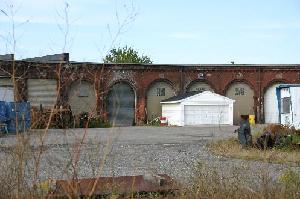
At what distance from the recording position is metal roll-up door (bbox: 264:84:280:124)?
38.8 m

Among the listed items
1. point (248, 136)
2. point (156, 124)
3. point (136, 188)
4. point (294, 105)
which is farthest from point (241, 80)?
point (136, 188)

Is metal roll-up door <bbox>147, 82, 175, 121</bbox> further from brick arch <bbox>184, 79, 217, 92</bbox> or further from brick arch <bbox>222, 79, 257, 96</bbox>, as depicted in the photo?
brick arch <bbox>222, 79, 257, 96</bbox>

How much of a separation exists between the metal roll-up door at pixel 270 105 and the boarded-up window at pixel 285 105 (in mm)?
17751

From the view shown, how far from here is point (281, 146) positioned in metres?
12.5

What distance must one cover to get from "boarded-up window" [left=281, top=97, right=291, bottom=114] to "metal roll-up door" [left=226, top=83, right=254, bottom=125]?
17.1 metres

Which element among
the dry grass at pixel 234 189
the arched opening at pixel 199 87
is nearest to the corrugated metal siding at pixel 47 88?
the dry grass at pixel 234 189

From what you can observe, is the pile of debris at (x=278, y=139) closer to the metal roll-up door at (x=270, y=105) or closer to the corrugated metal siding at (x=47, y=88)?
the corrugated metal siding at (x=47, y=88)

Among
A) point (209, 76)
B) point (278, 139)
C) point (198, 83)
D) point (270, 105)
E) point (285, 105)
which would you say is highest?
point (209, 76)

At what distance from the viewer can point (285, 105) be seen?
21016 millimetres

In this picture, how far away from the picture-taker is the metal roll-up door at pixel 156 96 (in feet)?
123

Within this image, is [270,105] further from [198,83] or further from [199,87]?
[198,83]

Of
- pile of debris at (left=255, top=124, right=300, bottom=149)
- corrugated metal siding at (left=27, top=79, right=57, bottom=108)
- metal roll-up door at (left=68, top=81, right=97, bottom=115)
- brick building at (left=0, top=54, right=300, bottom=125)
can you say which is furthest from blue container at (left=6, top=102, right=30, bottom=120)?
brick building at (left=0, top=54, right=300, bottom=125)

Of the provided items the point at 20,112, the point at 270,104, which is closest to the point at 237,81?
the point at 270,104

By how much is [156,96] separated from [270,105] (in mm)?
9526
